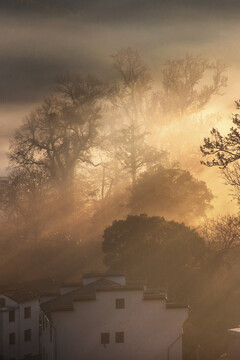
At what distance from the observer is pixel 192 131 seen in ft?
250

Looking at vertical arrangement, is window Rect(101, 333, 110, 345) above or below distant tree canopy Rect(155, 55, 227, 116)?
below

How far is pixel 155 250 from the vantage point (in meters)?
52.6

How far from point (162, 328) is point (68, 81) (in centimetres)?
3863

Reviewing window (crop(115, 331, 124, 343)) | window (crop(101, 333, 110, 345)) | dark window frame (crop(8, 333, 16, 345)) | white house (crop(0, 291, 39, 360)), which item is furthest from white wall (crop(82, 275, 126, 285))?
dark window frame (crop(8, 333, 16, 345))

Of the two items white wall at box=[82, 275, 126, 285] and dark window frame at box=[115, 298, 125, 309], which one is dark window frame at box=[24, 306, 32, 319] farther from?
dark window frame at box=[115, 298, 125, 309]

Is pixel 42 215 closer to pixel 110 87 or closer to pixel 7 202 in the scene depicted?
pixel 7 202

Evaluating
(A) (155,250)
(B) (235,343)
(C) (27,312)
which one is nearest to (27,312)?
(C) (27,312)

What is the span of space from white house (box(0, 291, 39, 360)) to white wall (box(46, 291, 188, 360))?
17.7 meters

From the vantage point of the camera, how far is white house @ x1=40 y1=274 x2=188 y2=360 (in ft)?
134

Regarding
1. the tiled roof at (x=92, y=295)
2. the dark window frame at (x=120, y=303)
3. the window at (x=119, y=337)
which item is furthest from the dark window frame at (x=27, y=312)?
the dark window frame at (x=120, y=303)

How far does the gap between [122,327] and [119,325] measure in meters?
0.26

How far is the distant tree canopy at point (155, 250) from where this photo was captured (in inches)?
2026

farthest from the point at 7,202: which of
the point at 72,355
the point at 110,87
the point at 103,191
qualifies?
the point at 72,355

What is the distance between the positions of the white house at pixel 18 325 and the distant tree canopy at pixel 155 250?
32.8 ft
